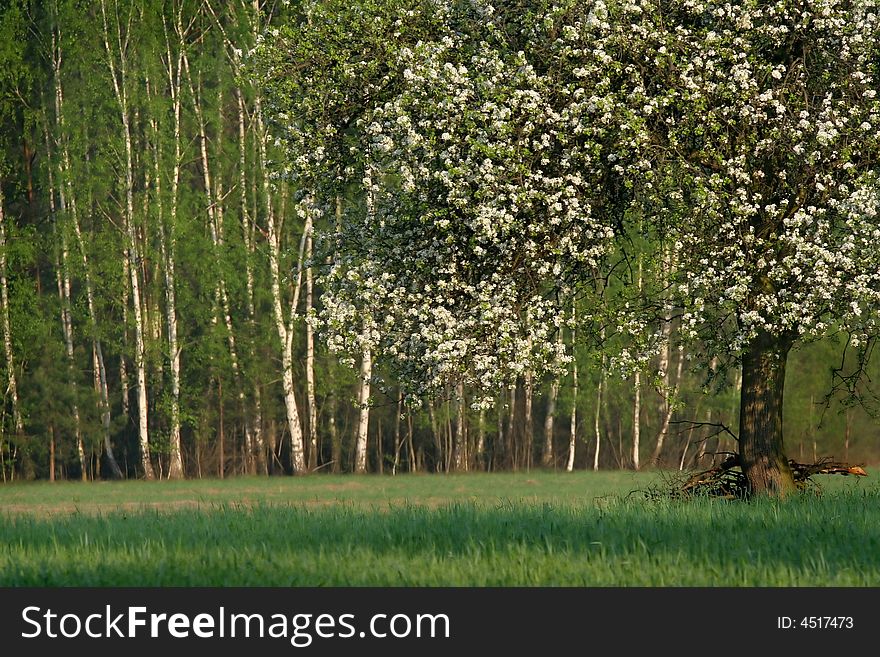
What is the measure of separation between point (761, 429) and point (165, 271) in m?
30.7

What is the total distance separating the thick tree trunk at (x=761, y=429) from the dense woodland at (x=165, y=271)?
914 inches

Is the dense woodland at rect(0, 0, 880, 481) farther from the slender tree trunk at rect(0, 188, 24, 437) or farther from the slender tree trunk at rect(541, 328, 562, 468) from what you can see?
the slender tree trunk at rect(541, 328, 562, 468)

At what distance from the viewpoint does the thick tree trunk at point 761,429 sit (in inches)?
841

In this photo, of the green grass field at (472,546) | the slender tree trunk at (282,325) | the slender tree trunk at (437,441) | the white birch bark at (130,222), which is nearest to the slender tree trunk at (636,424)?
the slender tree trunk at (437,441)

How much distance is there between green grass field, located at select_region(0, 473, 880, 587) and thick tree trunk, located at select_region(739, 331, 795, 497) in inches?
39.2

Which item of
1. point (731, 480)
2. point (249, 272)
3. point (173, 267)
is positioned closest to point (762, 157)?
point (731, 480)

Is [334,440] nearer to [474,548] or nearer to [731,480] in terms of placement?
[731,480]

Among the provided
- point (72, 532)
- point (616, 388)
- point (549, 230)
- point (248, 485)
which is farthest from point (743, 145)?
point (616, 388)

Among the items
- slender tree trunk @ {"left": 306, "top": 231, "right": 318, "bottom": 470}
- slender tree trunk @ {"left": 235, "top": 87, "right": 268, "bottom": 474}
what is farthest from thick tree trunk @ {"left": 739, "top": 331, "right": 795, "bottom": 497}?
slender tree trunk @ {"left": 235, "top": 87, "right": 268, "bottom": 474}

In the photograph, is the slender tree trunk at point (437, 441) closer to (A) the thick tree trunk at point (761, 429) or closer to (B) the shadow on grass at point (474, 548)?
(A) the thick tree trunk at point (761, 429)

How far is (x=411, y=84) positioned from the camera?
19.0 meters

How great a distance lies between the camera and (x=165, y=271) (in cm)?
4734

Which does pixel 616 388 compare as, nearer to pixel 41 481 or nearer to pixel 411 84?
A: pixel 41 481

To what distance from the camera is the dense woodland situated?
47312 millimetres
